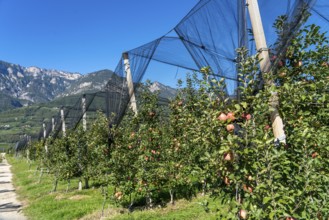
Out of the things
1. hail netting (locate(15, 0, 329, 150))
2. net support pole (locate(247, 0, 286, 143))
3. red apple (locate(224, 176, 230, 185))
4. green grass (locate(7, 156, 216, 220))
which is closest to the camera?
red apple (locate(224, 176, 230, 185))

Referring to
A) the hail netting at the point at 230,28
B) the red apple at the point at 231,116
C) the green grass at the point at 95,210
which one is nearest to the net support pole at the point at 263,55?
the hail netting at the point at 230,28

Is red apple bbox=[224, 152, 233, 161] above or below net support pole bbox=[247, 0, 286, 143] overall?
below

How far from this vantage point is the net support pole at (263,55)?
3.90 m

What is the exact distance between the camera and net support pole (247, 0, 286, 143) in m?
3.90

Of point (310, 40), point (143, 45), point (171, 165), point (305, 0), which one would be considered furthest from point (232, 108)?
point (171, 165)

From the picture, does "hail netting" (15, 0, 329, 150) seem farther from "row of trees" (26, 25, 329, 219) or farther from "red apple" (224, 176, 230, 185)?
"red apple" (224, 176, 230, 185)

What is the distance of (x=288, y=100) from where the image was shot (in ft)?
12.5

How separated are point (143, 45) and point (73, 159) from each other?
30.0 ft

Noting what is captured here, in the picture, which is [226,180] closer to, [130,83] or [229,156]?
[229,156]

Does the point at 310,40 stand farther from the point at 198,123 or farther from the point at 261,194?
the point at 261,194

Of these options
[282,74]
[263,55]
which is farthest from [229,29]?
[282,74]

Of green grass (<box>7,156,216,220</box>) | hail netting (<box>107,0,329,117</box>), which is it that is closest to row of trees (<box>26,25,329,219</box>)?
hail netting (<box>107,0,329,117</box>)

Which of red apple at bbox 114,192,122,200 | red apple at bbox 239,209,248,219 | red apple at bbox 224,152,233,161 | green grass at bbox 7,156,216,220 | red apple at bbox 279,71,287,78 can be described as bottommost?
green grass at bbox 7,156,216,220

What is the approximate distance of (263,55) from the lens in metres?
4.33
